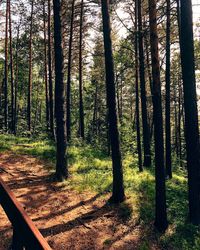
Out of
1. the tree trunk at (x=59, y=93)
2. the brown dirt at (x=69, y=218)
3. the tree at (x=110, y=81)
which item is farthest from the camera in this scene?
the tree trunk at (x=59, y=93)

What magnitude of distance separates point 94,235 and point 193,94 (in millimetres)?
5341

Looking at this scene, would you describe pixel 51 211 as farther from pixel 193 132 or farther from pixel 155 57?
pixel 155 57

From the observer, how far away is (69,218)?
869cm

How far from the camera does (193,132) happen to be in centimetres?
917

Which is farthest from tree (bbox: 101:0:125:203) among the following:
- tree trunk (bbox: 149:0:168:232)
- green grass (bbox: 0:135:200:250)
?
green grass (bbox: 0:135:200:250)

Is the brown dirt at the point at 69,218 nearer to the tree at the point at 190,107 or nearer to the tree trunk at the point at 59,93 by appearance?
the tree trunk at the point at 59,93

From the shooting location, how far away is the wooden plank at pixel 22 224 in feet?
7.57

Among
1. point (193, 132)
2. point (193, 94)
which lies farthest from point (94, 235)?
point (193, 94)

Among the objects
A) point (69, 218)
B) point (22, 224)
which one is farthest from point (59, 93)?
point (22, 224)

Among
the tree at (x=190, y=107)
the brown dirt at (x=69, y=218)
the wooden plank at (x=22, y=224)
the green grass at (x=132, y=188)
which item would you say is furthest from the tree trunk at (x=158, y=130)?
the wooden plank at (x=22, y=224)

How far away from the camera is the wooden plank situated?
7.57 ft

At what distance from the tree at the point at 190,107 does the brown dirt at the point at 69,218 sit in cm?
212

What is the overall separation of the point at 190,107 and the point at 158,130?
1.51 m

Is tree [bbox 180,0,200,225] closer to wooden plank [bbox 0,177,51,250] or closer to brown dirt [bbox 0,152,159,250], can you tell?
brown dirt [bbox 0,152,159,250]
